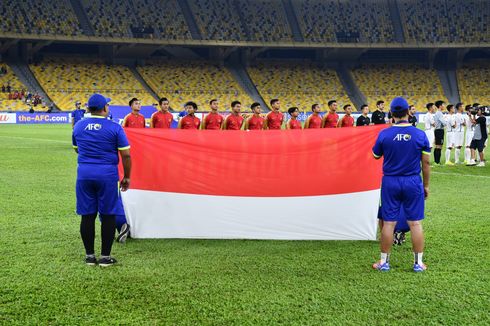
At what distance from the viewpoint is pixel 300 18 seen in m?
56.6

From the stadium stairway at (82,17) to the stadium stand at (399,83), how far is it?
25299 mm

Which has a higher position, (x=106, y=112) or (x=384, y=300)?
(x=106, y=112)

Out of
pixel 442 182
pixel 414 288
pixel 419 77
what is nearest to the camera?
pixel 414 288

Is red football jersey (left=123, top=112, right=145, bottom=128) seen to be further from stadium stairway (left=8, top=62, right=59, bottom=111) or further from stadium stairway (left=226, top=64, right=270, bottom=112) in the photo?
stadium stairway (left=226, top=64, right=270, bottom=112)

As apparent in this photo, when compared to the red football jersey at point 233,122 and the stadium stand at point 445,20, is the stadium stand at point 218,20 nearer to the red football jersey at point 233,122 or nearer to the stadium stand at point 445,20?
the stadium stand at point 445,20

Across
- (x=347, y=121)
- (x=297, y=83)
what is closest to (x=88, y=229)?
(x=347, y=121)

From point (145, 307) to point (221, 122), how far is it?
897 centimetres

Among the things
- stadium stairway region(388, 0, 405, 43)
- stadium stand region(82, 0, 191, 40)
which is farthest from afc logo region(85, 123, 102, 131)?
stadium stairway region(388, 0, 405, 43)

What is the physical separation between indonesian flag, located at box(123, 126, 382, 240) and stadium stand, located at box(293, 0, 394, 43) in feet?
160

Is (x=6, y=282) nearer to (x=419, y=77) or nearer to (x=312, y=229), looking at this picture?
(x=312, y=229)

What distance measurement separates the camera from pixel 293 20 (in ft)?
185

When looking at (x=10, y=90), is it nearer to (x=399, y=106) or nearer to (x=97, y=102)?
(x=97, y=102)

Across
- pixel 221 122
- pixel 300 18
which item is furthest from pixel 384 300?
pixel 300 18

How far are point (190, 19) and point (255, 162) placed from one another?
4812 cm
